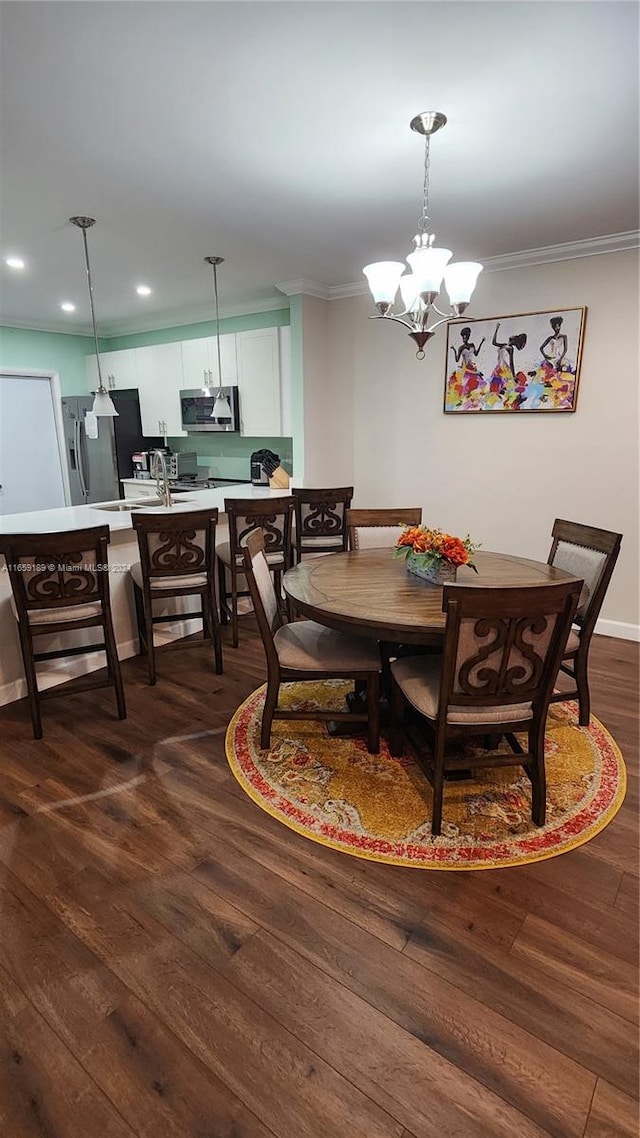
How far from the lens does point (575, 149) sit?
233 centimetres

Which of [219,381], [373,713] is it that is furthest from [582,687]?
[219,381]

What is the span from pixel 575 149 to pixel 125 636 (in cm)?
354

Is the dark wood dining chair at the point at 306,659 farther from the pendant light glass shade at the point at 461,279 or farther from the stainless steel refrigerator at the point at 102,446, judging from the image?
the stainless steel refrigerator at the point at 102,446

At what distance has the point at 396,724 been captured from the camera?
8.23ft

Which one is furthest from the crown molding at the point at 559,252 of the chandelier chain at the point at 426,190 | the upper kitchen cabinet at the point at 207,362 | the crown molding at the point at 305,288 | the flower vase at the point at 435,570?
the flower vase at the point at 435,570

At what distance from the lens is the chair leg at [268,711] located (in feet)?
8.00

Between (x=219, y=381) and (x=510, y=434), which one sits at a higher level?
(x=219, y=381)

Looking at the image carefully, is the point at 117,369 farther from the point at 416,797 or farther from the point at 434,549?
the point at 416,797

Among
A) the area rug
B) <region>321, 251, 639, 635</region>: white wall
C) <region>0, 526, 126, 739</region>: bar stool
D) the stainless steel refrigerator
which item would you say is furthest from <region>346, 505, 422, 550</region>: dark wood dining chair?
the stainless steel refrigerator

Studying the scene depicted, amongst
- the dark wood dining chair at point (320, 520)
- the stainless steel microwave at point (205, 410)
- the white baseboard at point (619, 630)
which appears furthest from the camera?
the stainless steel microwave at point (205, 410)

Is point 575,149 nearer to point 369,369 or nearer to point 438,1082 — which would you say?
point 369,369

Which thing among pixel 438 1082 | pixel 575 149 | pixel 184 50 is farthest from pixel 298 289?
pixel 438 1082

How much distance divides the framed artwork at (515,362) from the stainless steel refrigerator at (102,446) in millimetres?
3705

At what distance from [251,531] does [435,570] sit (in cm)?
149
